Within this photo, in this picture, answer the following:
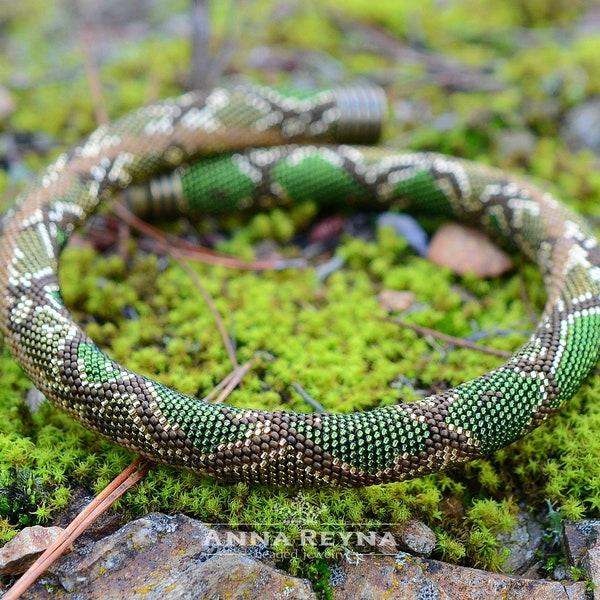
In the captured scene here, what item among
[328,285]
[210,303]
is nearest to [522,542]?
[328,285]

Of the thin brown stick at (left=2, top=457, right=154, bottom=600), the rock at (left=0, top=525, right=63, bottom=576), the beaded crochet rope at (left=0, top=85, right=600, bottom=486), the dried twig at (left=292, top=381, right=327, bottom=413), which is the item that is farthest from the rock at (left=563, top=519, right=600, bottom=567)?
the rock at (left=0, top=525, right=63, bottom=576)

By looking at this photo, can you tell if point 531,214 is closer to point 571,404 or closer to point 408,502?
point 571,404

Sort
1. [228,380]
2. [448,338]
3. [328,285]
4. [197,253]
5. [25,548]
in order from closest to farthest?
[25,548]
[228,380]
[448,338]
[328,285]
[197,253]

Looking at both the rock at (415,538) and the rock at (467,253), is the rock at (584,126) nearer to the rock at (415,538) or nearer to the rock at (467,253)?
the rock at (467,253)

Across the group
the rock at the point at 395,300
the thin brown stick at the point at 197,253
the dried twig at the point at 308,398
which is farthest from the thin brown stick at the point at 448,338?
the thin brown stick at the point at 197,253

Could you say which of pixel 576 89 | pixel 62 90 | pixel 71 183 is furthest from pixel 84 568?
pixel 576 89

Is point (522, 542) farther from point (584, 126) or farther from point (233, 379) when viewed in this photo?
point (584, 126)
